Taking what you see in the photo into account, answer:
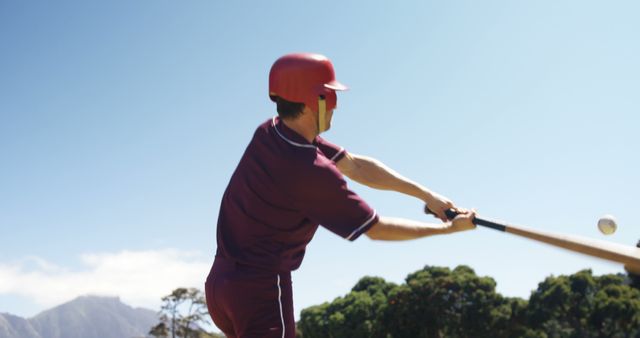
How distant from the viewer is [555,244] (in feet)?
18.2

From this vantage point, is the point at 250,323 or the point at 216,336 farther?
the point at 216,336

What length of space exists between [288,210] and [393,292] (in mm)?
58799

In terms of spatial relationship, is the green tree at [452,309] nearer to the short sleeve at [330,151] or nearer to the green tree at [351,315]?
the green tree at [351,315]

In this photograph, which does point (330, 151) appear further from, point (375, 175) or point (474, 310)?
point (474, 310)

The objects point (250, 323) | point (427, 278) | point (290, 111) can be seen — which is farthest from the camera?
point (427, 278)

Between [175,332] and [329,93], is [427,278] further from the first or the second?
[329,93]

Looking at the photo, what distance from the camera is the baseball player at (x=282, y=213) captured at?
486 centimetres

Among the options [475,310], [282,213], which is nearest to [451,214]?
[282,213]

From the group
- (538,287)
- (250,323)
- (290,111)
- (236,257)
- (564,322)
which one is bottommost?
(250,323)

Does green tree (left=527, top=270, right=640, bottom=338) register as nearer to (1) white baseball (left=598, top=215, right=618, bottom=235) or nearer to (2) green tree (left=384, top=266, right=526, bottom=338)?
(2) green tree (left=384, top=266, right=526, bottom=338)

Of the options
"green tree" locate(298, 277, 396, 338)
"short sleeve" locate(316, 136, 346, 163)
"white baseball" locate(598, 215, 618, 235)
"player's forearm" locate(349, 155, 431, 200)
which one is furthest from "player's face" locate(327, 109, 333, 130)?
"green tree" locate(298, 277, 396, 338)

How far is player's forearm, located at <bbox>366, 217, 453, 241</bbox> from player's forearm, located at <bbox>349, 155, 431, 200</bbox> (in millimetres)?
1227

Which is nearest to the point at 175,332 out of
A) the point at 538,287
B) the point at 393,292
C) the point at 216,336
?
the point at 216,336

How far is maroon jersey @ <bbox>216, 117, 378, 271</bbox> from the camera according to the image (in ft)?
16.1
